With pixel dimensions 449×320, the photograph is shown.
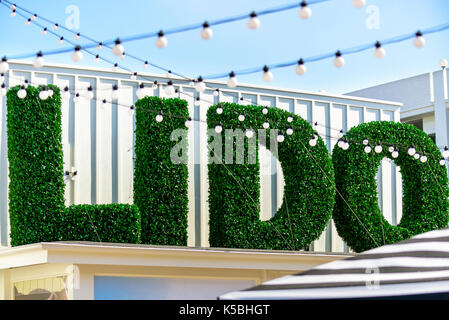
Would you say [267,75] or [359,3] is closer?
[359,3]

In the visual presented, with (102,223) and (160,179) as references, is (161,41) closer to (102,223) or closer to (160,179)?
(102,223)

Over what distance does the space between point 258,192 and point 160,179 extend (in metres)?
1.50

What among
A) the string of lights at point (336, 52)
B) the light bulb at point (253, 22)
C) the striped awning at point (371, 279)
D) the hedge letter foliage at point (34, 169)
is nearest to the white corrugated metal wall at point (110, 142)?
the hedge letter foliage at point (34, 169)

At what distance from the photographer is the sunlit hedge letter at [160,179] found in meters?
10.2

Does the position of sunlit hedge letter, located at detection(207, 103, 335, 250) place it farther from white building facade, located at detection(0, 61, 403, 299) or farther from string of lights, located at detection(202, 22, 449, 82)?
string of lights, located at detection(202, 22, 449, 82)

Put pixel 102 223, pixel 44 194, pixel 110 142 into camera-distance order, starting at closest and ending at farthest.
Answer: pixel 44 194 < pixel 102 223 < pixel 110 142

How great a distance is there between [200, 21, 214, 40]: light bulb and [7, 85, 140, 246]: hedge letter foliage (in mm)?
4768

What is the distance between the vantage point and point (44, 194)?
9.47 metres

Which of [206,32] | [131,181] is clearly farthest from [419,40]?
[131,181]

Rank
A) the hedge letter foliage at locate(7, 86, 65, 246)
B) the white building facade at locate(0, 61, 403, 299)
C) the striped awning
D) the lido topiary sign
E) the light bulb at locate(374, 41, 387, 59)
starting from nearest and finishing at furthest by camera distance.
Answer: the striped awning → the light bulb at locate(374, 41, 387, 59) → the white building facade at locate(0, 61, 403, 299) → the hedge letter foliage at locate(7, 86, 65, 246) → the lido topiary sign

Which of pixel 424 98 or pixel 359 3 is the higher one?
pixel 424 98

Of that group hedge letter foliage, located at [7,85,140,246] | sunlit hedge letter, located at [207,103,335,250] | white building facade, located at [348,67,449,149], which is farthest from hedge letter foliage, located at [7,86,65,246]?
white building facade, located at [348,67,449,149]

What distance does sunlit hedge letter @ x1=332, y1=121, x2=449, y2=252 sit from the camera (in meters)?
11.4
